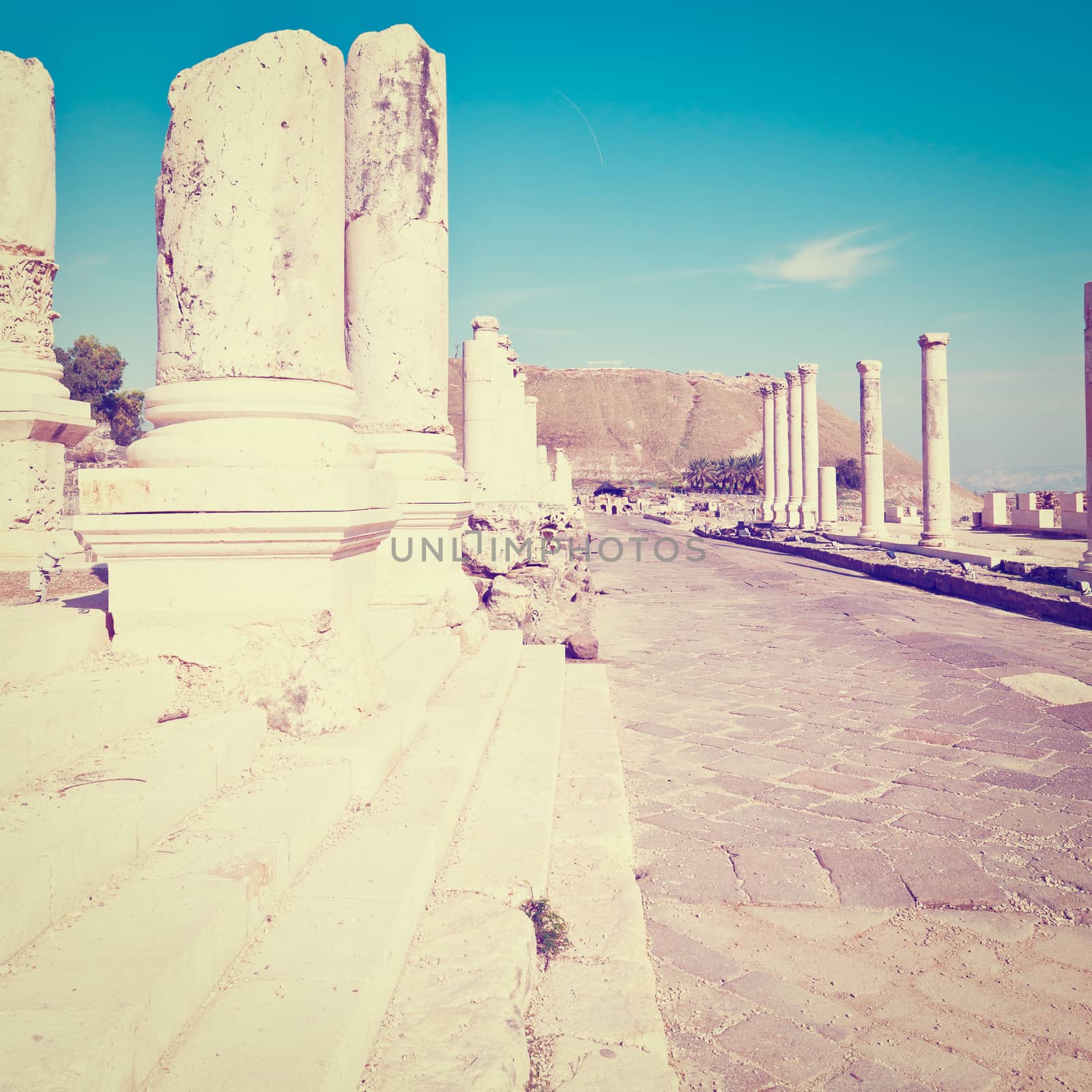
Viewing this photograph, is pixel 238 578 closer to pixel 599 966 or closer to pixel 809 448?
pixel 599 966

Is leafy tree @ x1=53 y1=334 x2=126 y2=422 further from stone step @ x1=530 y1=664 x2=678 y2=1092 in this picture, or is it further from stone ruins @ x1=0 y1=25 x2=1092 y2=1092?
stone step @ x1=530 y1=664 x2=678 y2=1092

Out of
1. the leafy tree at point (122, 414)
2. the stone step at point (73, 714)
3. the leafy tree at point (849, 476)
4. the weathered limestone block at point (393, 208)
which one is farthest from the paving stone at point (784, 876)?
the leafy tree at point (849, 476)

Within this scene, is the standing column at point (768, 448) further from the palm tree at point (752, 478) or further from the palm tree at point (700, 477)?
the palm tree at point (700, 477)

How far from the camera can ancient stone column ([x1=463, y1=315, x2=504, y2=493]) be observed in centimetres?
1223

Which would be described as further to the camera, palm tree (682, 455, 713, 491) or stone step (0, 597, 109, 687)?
palm tree (682, 455, 713, 491)

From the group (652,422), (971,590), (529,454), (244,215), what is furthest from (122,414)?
(652,422)

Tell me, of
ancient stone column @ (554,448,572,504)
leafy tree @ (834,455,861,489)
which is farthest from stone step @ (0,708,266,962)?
leafy tree @ (834,455,861,489)

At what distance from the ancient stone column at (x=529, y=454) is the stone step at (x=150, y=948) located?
11.8 m

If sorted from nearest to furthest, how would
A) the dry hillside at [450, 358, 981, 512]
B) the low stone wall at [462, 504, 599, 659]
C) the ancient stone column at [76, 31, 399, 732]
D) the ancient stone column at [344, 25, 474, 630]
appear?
the ancient stone column at [76, 31, 399, 732]
the ancient stone column at [344, 25, 474, 630]
the low stone wall at [462, 504, 599, 659]
the dry hillside at [450, 358, 981, 512]

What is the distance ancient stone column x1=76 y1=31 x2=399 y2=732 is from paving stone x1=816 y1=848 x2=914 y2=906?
1.72 metres

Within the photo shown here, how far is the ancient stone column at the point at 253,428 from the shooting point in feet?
9.20

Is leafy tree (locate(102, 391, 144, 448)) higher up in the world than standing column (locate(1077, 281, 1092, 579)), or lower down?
higher up

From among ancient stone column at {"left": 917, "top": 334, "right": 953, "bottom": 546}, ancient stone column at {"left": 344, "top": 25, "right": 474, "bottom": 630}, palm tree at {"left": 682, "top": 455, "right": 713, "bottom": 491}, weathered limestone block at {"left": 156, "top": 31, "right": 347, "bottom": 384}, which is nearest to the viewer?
weathered limestone block at {"left": 156, "top": 31, "right": 347, "bottom": 384}

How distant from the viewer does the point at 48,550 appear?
6.26m
